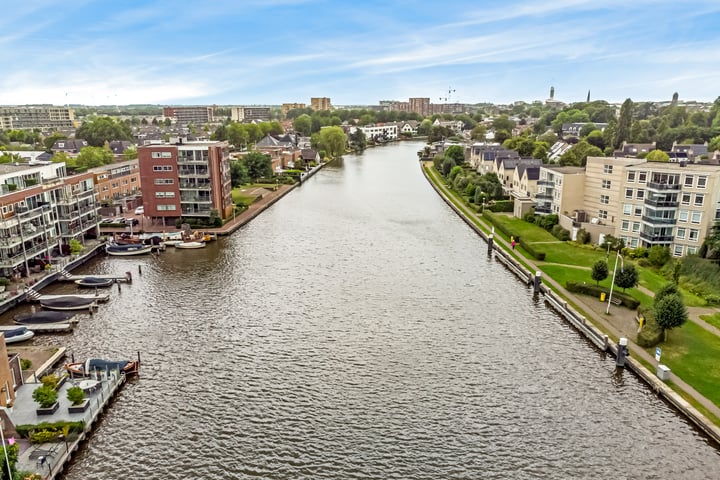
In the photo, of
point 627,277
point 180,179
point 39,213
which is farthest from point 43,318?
point 627,277

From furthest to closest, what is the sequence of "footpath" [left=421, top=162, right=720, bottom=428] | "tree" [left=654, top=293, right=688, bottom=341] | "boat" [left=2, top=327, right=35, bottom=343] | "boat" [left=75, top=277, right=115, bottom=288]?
"boat" [left=75, top=277, right=115, bottom=288] → "boat" [left=2, top=327, right=35, bottom=343] → "tree" [left=654, top=293, right=688, bottom=341] → "footpath" [left=421, top=162, right=720, bottom=428]

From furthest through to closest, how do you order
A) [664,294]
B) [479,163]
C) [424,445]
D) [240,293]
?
[479,163]
[240,293]
[664,294]
[424,445]

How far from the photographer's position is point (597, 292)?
154 feet

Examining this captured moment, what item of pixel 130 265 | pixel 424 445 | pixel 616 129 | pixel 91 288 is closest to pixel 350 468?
pixel 424 445

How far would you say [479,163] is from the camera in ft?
407

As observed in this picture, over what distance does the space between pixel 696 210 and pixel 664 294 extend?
2385cm

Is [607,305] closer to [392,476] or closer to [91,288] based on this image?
[392,476]

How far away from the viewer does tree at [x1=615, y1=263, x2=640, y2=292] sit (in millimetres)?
44531

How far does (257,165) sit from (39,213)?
2483 inches

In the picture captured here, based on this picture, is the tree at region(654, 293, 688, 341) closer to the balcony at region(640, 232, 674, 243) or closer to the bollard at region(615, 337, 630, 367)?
the bollard at region(615, 337, 630, 367)

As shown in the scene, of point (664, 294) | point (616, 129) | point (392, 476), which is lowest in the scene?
point (392, 476)

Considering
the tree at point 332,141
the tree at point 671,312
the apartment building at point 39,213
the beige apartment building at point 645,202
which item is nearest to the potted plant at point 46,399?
the apartment building at point 39,213

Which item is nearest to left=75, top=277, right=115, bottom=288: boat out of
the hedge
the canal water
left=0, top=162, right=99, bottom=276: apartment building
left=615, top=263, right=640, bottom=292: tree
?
the canal water

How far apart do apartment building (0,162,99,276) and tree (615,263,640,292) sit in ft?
184
